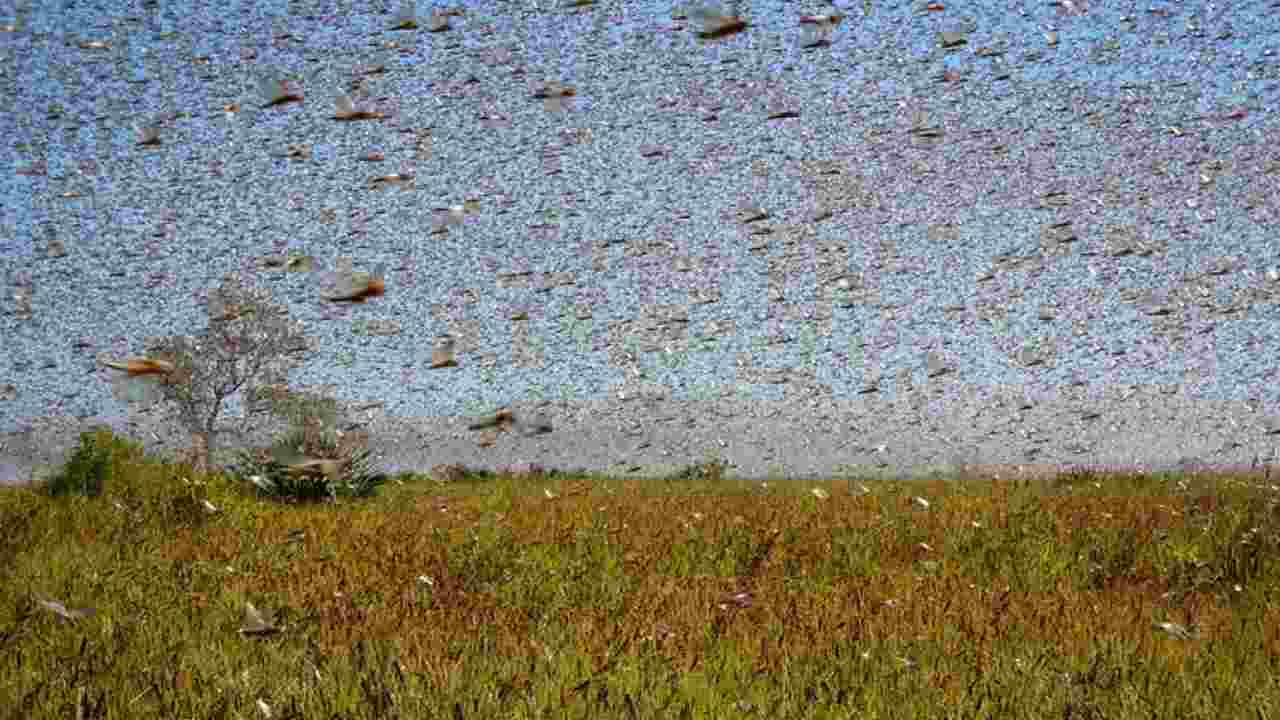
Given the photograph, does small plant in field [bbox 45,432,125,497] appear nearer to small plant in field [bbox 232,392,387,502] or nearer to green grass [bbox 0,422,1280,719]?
small plant in field [bbox 232,392,387,502]

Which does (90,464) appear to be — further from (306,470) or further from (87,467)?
(306,470)

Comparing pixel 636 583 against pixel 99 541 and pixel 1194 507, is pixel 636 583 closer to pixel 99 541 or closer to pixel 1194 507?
pixel 99 541

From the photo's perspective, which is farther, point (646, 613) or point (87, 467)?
point (87, 467)

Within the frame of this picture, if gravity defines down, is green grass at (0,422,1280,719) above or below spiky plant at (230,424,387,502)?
above

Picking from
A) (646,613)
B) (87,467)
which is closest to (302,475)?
(87,467)

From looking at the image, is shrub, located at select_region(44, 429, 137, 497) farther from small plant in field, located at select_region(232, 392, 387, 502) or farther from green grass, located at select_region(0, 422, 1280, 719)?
green grass, located at select_region(0, 422, 1280, 719)

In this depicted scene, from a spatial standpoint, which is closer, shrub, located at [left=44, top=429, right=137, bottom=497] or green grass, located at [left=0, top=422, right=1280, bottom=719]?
green grass, located at [left=0, top=422, right=1280, bottom=719]

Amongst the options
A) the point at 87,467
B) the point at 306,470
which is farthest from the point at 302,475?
the point at 87,467

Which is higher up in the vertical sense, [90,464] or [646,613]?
[646,613]

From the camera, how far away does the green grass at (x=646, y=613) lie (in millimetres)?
4184

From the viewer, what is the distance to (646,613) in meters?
6.07

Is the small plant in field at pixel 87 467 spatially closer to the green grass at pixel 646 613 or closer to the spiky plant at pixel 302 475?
the spiky plant at pixel 302 475

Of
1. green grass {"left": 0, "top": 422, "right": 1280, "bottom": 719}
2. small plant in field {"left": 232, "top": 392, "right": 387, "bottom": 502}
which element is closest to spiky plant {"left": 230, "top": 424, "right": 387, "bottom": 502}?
small plant in field {"left": 232, "top": 392, "right": 387, "bottom": 502}

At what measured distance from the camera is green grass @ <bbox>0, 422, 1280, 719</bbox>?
165 inches
